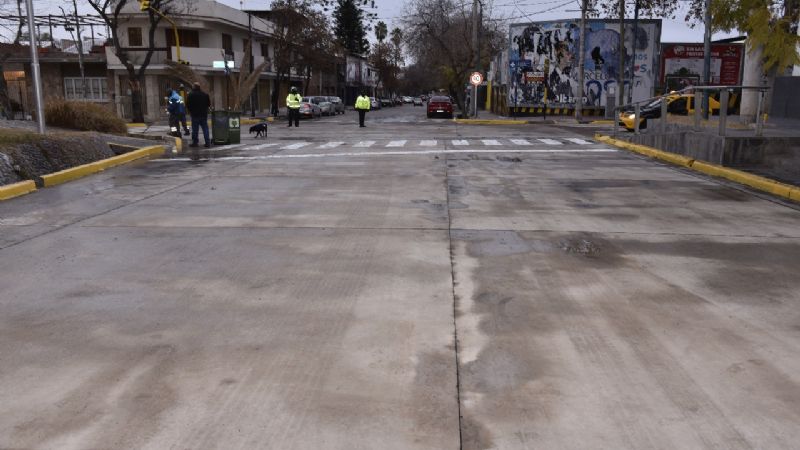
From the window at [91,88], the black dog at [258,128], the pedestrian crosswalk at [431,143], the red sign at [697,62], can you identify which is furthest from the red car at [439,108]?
the window at [91,88]

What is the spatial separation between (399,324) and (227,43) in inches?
1922

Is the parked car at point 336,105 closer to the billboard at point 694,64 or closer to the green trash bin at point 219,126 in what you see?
the billboard at point 694,64

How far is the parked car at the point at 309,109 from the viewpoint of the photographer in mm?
43781

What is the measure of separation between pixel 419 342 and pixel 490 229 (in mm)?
3761

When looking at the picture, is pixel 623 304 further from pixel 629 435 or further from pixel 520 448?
pixel 520 448

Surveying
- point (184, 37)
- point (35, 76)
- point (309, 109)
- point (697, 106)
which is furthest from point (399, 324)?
point (184, 37)

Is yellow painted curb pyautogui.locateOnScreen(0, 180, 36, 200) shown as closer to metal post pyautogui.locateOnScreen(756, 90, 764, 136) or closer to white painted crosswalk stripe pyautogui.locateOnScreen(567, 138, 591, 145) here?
metal post pyautogui.locateOnScreen(756, 90, 764, 136)

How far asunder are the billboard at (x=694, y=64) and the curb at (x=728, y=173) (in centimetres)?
3307

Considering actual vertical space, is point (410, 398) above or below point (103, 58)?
below

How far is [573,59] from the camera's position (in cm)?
4384

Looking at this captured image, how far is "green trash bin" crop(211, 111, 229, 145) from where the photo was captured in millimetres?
20078

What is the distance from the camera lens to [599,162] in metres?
15.7

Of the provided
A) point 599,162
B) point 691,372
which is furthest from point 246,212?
point 599,162

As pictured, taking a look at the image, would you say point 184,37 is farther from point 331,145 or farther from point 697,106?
point 697,106
